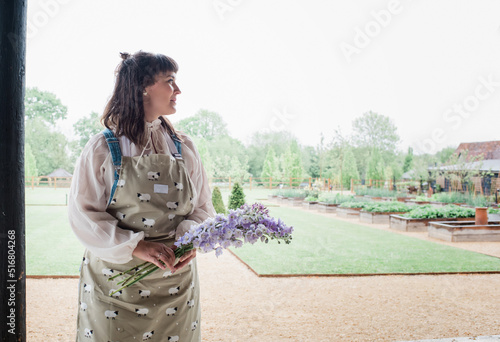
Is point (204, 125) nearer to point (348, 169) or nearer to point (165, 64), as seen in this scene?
point (165, 64)

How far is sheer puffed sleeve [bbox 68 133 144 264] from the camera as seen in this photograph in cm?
103

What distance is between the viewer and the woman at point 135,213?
3.44ft

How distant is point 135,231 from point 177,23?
471 centimetres

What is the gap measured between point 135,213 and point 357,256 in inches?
152

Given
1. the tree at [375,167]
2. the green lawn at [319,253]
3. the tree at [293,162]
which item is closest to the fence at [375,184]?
the tree at [375,167]

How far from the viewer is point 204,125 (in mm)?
6316

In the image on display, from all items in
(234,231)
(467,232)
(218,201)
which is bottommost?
(467,232)

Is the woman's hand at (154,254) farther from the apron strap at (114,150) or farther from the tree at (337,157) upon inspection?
the tree at (337,157)

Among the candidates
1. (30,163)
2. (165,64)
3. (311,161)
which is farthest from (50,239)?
(311,161)

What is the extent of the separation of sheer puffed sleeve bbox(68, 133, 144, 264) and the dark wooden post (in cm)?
55

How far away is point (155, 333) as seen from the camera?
1.11 m

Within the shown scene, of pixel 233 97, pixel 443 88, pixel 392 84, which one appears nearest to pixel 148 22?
pixel 233 97

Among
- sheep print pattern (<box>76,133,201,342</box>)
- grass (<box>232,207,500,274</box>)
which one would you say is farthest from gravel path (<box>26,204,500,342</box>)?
sheep print pattern (<box>76,133,201,342</box>)

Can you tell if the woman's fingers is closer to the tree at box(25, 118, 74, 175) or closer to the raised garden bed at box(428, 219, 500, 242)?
the tree at box(25, 118, 74, 175)
